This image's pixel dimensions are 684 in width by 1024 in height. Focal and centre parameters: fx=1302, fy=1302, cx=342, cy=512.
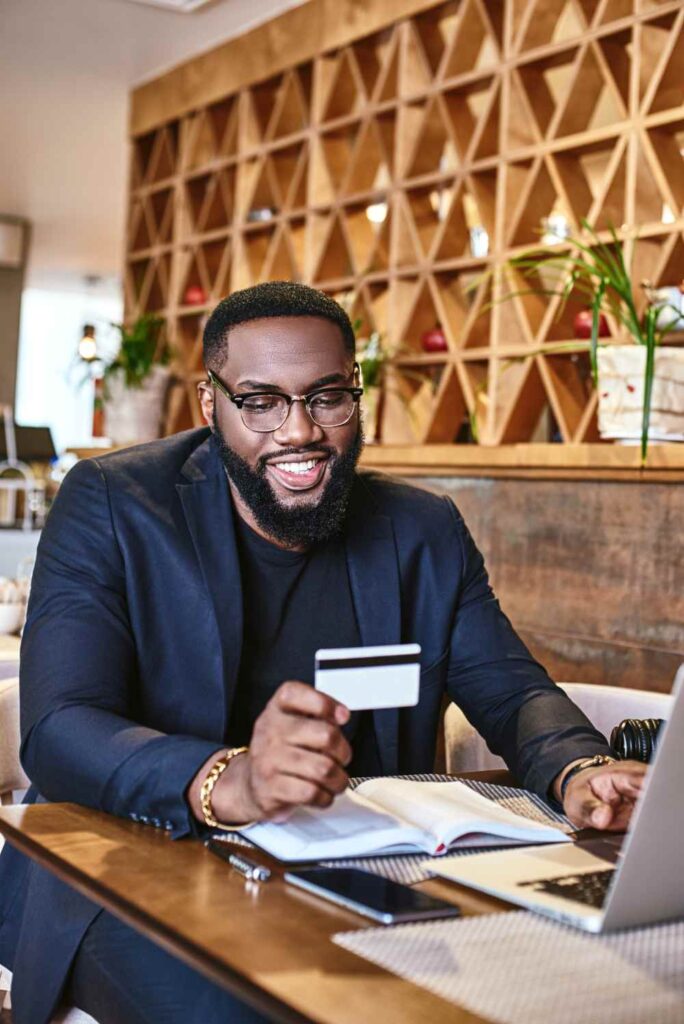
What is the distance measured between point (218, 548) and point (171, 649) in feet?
0.49

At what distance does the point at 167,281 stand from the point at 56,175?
3463 millimetres

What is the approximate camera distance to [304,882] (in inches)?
45.4

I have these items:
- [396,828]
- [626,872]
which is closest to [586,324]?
[396,828]

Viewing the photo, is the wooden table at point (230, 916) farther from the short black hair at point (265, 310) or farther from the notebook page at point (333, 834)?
the short black hair at point (265, 310)

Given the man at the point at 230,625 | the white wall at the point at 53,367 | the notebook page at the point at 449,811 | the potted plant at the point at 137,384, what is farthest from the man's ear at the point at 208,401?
the white wall at the point at 53,367

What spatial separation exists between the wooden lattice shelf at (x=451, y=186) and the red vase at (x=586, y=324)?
0.12 feet

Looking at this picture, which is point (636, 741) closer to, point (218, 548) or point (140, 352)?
point (218, 548)

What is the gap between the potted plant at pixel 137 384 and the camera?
5938mm

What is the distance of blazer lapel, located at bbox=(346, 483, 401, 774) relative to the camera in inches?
71.1

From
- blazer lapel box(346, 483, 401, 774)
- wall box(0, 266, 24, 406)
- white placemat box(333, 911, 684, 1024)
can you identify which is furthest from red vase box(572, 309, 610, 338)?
wall box(0, 266, 24, 406)

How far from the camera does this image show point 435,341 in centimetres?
455

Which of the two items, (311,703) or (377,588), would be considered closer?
(311,703)

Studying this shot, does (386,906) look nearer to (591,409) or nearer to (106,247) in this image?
(591,409)

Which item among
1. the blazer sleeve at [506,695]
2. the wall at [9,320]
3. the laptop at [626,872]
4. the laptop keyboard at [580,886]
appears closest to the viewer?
the laptop at [626,872]
